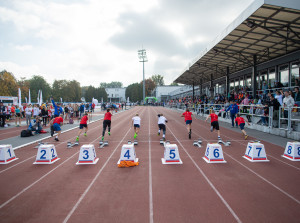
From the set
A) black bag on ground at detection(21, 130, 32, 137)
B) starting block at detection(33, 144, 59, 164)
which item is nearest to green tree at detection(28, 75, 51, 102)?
black bag on ground at detection(21, 130, 32, 137)

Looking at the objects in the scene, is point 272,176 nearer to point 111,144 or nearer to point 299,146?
point 299,146

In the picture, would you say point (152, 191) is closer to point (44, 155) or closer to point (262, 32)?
point (44, 155)

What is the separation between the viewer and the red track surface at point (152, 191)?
12.1ft

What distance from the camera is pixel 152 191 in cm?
464

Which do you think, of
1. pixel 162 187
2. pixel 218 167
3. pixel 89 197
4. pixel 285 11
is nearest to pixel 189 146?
pixel 218 167

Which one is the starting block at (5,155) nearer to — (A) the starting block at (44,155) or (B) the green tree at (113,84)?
(A) the starting block at (44,155)

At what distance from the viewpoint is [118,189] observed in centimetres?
476

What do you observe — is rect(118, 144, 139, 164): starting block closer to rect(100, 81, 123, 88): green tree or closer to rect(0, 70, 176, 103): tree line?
rect(0, 70, 176, 103): tree line

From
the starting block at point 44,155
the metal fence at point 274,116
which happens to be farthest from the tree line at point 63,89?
the starting block at point 44,155

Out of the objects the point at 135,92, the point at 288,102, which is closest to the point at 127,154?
the point at 288,102

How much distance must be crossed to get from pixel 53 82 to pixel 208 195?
336 feet

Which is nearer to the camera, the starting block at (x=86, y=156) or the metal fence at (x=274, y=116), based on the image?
the starting block at (x=86, y=156)

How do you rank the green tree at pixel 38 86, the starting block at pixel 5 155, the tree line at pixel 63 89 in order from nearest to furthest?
the starting block at pixel 5 155 → the tree line at pixel 63 89 → the green tree at pixel 38 86

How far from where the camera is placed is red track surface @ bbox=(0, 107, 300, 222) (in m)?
3.67
